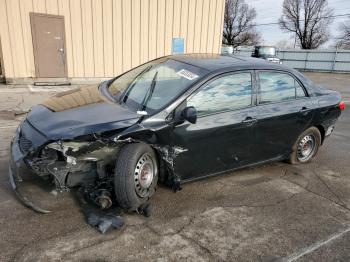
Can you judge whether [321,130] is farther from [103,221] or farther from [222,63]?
[103,221]

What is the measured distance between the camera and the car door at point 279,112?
13.5 feet

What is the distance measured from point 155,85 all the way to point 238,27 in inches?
2318

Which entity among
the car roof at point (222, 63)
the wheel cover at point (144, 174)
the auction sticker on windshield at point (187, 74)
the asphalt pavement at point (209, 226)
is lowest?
the asphalt pavement at point (209, 226)

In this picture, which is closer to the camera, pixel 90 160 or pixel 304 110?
pixel 90 160

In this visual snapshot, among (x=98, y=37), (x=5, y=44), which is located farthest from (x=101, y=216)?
(x=98, y=37)

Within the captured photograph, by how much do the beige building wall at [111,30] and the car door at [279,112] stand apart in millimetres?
8440

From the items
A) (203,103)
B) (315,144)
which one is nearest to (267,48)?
(315,144)

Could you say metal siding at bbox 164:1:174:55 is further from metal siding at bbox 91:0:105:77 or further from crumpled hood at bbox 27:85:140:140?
crumpled hood at bbox 27:85:140:140

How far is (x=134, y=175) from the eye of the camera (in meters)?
3.17

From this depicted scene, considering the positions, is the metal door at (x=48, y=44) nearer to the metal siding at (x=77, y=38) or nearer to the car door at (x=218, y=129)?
the metal siding at (x=77, y=38)

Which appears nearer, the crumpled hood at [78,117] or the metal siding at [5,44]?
the crumpled hood at [78,117]

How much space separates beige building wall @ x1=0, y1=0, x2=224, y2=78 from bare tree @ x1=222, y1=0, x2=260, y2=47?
4663 centimetres

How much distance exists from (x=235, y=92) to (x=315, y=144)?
205cm

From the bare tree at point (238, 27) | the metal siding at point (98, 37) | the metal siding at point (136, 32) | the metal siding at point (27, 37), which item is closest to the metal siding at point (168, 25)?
the metal siding at point (136, 32)
